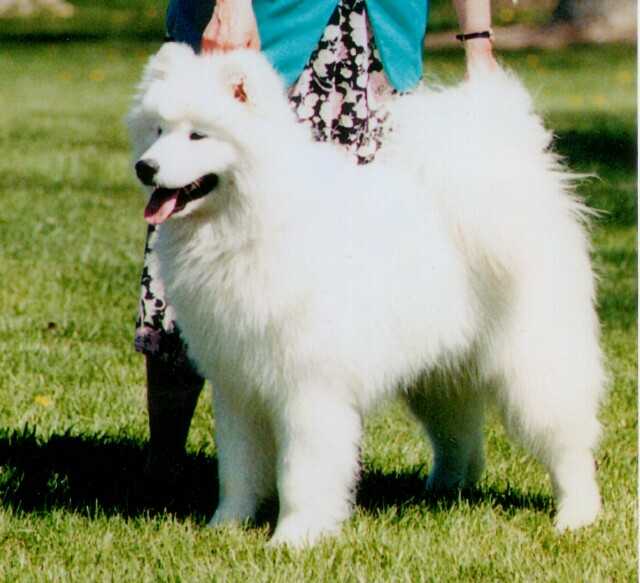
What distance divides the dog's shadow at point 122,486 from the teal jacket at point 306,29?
138 cm

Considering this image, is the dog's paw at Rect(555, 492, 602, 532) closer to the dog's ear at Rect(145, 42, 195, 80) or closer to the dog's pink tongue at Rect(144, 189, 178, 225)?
the dog's pink tongue at Rect(144, 189, 178, 225)

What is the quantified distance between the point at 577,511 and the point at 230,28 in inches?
73.0

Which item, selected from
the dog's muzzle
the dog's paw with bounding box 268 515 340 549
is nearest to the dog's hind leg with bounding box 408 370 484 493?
the dog's paw with bounding box 268 515 340 549

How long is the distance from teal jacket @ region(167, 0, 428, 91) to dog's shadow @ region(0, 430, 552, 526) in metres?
1.38

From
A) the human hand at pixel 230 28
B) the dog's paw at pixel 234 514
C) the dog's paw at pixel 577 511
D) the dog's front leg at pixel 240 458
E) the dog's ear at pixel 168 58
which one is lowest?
the dog's paw at pixel 577 511

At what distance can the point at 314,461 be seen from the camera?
157 inches

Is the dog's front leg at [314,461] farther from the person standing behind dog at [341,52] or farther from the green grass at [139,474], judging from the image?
the person standing behind dog at [341,52]

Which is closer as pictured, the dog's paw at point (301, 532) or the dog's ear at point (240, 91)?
the dog's ear at point (240, 91)

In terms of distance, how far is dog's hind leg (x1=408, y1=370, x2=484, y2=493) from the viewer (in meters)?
4.68

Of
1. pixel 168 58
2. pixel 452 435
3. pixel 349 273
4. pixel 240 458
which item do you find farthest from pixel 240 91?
pixel 452 435

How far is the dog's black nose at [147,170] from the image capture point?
359cm

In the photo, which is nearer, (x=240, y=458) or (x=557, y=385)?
(x=240, y=458)

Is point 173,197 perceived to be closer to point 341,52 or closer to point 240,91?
point 240,91

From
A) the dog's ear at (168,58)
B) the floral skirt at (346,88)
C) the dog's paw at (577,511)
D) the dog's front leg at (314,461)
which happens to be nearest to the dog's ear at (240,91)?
the dog's ear at (168,58)
